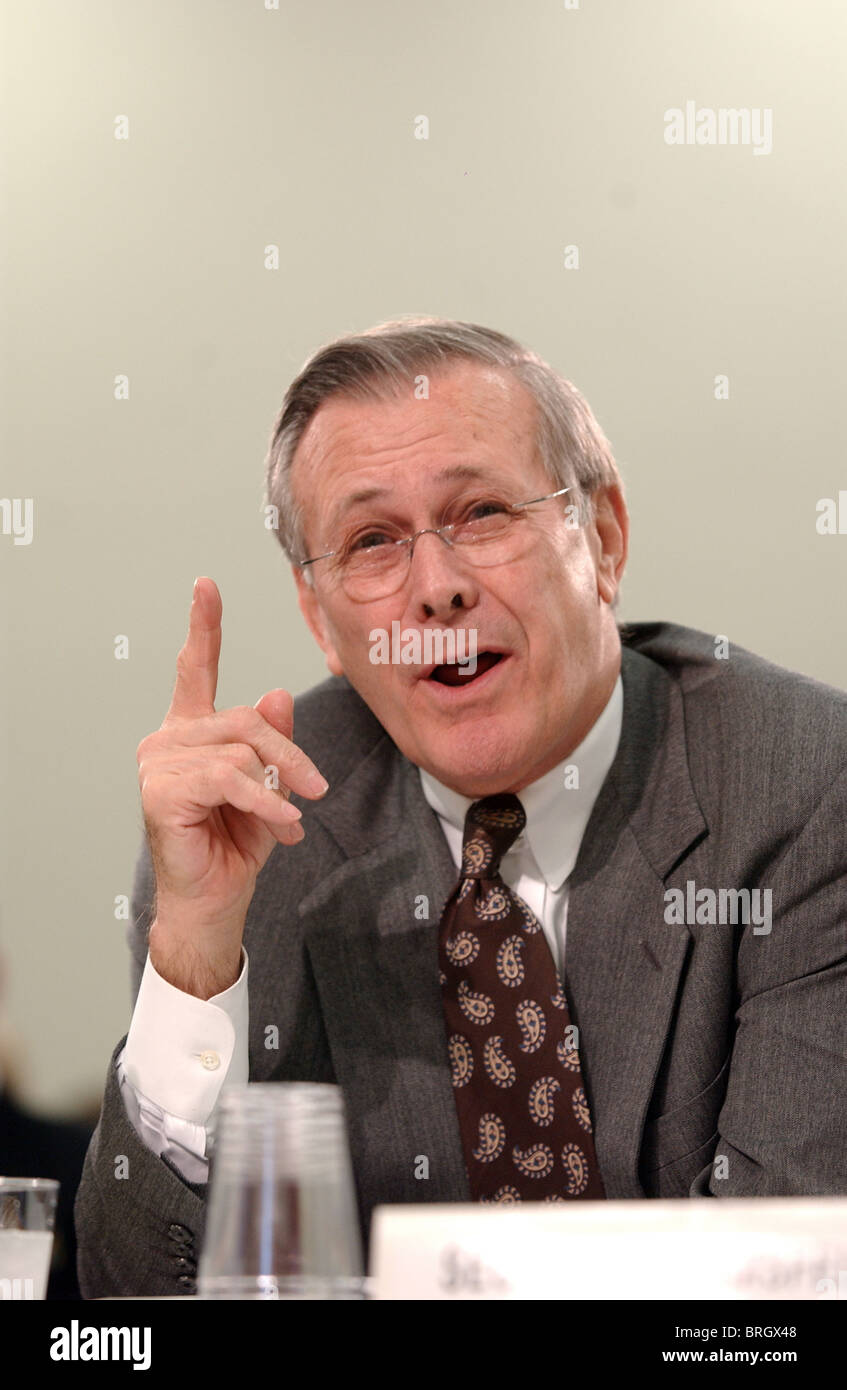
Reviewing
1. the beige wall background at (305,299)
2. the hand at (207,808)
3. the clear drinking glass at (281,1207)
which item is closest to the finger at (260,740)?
the hand at (207,808)

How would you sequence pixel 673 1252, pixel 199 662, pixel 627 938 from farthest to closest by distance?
pixel 627 938 < pixel 199 662 < pixel 673 1252

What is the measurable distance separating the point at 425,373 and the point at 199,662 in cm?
52

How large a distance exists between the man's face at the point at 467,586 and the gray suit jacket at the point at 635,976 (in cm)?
12

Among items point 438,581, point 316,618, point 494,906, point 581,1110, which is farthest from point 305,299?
point 581,1110

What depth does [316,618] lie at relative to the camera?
6.10 feet

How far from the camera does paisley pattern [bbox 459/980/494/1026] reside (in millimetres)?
1512

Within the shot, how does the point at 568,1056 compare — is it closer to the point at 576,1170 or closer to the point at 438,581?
the point at 576,1170

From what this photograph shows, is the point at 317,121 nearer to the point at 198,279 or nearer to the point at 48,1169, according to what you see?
the point at 198,279

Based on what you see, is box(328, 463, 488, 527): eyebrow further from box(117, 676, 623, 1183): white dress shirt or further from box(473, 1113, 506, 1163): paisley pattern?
box(473, 1113, 506, 1163): paisley pattern

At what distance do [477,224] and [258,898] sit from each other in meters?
1.61

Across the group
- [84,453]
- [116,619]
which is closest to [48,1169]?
[116,619]

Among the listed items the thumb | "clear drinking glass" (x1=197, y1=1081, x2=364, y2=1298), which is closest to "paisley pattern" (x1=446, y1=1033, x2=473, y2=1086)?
the thumb

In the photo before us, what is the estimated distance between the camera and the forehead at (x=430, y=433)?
5.36 ft
